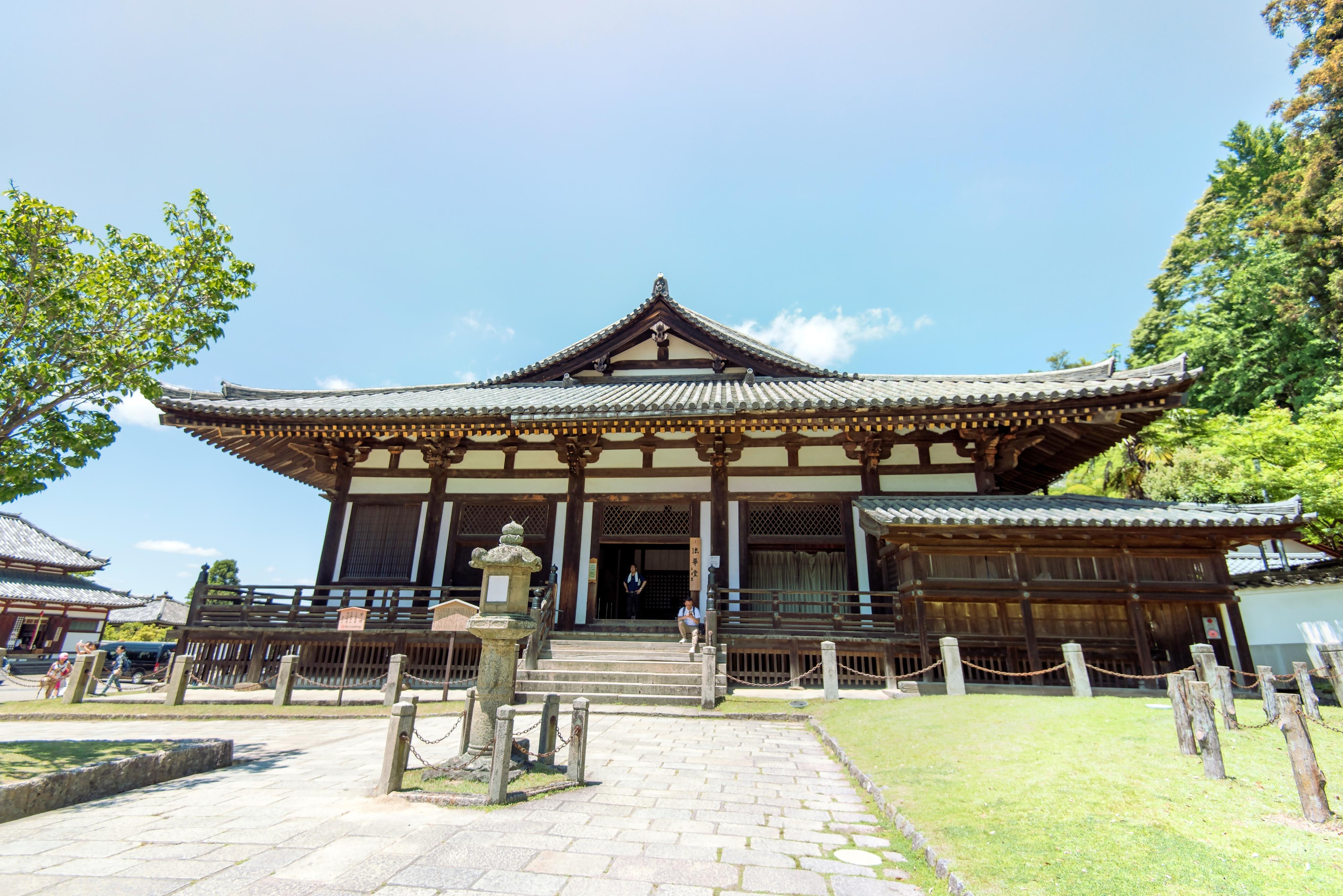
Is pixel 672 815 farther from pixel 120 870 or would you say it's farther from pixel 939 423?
pixel 939 423

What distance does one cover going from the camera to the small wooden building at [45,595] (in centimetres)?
2730

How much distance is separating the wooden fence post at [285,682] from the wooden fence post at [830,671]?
9.23m

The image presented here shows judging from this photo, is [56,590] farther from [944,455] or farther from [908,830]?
[908,830]

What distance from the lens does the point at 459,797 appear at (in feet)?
16.6

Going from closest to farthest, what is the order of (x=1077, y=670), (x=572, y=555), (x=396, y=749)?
(x=396, y=749)
(x=1077, y=670)
(x=572, y=555)

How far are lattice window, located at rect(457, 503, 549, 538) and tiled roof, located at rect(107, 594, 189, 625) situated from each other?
3152 centimetres

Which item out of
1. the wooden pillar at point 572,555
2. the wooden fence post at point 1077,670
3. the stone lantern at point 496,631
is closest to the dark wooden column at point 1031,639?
the wooden fence post at point 1077,670

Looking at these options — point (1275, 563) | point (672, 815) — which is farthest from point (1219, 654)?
point (1275, 563)

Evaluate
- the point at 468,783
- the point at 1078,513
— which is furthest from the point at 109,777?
the point at 1078,513

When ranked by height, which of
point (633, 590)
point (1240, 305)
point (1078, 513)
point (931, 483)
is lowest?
point (633, 590)

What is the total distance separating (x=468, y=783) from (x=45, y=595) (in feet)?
119

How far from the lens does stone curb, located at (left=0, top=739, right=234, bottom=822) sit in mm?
4785

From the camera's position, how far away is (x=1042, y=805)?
4355mm

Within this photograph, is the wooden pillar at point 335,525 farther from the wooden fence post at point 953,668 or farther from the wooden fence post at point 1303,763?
the wooden fence post at point 1303,763
